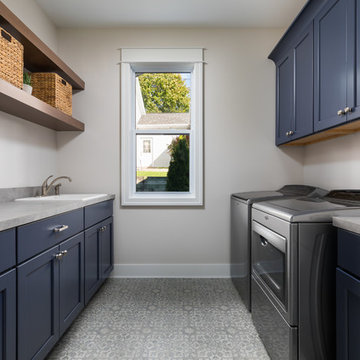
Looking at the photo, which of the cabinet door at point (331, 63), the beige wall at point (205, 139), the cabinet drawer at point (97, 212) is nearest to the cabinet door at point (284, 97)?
the beige wall at point (205, 139)

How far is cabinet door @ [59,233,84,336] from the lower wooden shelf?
3.06ft

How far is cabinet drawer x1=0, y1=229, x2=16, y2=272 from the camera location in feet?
3.29

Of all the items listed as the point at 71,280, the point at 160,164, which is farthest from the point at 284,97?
the point at 71,280

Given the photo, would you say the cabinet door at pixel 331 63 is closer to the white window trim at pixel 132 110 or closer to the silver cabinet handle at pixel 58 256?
the white window trim at pixel 132 110

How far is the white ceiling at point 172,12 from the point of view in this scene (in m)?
2.26

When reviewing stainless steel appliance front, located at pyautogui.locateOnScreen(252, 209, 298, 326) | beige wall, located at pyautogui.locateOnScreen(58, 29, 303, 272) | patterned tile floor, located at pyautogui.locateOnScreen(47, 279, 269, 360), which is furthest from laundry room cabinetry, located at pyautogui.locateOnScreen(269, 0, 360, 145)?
patterned tile floor, located at pyautogui.locateOnScreen(47, 279, 269, 360)

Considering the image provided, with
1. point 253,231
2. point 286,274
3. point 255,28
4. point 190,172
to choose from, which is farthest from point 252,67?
point 286,274

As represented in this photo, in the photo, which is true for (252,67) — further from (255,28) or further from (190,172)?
(190,172)

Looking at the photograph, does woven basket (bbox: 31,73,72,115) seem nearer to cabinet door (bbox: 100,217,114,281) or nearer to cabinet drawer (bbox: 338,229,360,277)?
cabinet door (bbox: 100,217,114,281)

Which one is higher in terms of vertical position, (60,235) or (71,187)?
(71,187)

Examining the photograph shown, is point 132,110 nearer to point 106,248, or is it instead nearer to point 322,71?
point 106,248

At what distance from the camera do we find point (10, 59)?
59.0 inches

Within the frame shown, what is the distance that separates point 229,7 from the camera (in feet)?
7.59

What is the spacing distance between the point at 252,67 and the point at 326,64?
1121 mm
